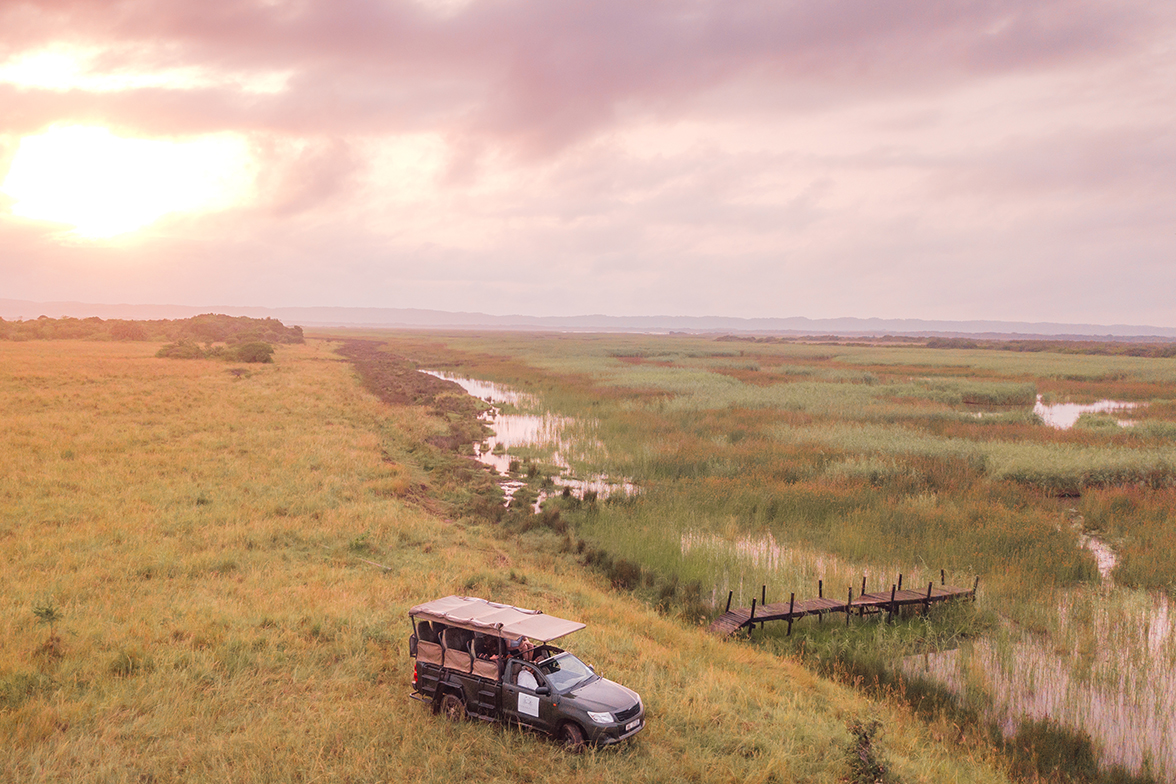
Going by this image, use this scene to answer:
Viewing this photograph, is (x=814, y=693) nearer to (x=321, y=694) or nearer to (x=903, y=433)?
(x=321, y=694)

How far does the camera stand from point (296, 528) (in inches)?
812

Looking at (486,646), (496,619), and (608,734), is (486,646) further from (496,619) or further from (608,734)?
(608,734)

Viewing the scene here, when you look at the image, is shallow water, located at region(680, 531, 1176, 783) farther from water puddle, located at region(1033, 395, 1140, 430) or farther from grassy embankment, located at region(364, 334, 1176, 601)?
water puddle, located at region(1033, 395, 1140, 430)

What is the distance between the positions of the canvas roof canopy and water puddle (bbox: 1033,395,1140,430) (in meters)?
46.3

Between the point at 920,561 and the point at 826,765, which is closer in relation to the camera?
the point at 826,765

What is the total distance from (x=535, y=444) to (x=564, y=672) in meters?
29.5

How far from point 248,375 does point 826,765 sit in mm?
63330

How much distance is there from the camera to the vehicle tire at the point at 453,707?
10.7 metres

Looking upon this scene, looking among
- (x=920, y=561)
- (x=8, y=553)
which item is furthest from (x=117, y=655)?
(x=920, y=561)

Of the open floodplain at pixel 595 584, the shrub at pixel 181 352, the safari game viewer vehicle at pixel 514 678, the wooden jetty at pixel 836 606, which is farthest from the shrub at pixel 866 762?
the shrub at pixel 181 352

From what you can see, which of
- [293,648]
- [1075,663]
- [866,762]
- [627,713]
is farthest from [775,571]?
[293,648]

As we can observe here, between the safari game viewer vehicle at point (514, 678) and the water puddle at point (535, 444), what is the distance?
15.3m

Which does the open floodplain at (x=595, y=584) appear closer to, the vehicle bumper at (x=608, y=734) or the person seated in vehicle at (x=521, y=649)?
the vehicle bumper at (x=608, y=734)

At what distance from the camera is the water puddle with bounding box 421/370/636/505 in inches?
1169
